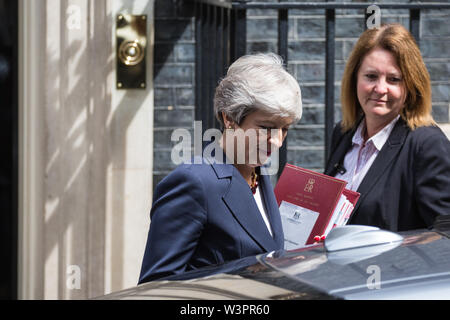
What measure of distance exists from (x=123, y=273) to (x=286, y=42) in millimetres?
1565

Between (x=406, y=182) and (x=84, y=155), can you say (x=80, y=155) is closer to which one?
(x=84, y=155)

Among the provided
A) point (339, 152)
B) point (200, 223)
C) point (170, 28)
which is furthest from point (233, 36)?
point (200, 223)

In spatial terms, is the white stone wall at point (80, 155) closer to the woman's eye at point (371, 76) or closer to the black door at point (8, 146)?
the black door at point (8, 146)

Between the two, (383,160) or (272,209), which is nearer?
(272,209)

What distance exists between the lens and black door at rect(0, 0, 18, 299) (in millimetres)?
4434

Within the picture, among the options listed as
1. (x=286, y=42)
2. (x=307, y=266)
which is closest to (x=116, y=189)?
(x=286, y=42)

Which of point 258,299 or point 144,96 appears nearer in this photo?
point 258,299

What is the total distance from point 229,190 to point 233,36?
213cm

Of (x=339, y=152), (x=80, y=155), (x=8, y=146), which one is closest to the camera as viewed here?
(x=339, y=152)

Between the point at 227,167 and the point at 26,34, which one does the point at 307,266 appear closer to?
the point at 227,167

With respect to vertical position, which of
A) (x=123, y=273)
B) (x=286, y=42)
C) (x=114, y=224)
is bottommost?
(x=123, y=273)

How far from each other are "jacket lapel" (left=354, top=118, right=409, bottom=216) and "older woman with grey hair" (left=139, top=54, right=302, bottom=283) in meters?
0.63

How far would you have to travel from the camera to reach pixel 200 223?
226 centimetres

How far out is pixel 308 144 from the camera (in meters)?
4.56
